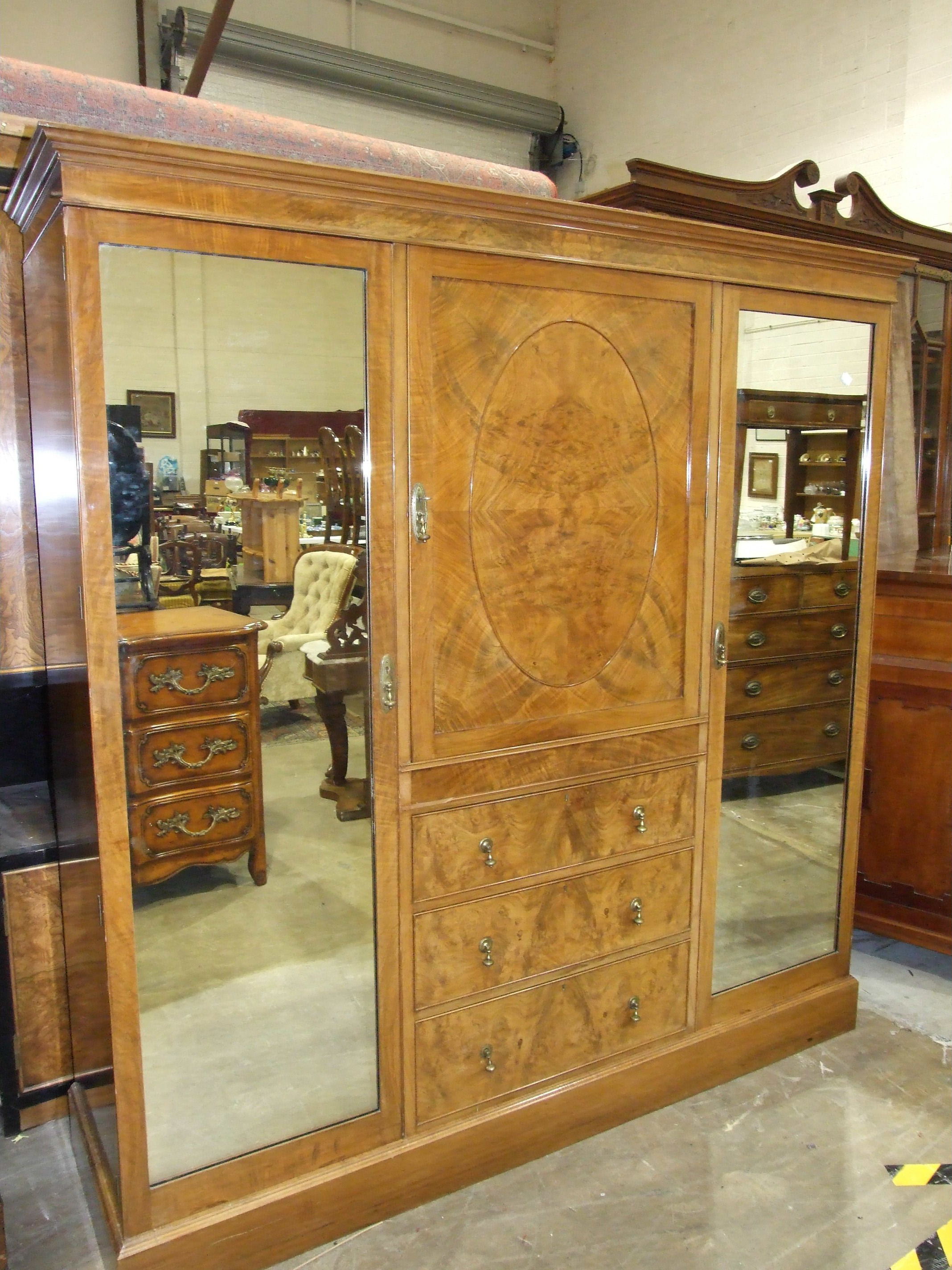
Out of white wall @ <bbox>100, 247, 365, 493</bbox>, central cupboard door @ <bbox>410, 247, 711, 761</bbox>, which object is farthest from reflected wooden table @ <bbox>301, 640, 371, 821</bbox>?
white wall @ <bbox>100, 247, 365, 493</bbox>

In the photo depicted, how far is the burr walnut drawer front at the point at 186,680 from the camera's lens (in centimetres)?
162

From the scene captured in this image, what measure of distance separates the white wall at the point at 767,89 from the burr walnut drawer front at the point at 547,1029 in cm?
373

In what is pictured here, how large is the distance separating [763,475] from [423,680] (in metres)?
1.03

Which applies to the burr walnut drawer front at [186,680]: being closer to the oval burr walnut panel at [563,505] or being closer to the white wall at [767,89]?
the oval burr walnut panel at [563,505]

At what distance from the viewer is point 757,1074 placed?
7.90ft

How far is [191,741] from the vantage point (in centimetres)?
173

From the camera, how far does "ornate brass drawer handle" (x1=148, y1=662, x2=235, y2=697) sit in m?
1.67

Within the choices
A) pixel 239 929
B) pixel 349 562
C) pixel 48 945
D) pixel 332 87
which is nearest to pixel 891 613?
pixel 349 562

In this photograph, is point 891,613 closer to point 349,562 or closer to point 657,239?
point 657,239

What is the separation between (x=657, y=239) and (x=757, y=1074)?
6.68ft

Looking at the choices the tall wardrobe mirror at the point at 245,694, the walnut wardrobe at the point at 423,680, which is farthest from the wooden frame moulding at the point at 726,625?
the tall wardrobe mirror at the point at 245,694

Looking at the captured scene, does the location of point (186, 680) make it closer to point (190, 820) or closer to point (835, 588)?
point (190, 820)

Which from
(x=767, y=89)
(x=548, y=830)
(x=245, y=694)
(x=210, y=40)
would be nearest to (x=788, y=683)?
(x=548, y=830)

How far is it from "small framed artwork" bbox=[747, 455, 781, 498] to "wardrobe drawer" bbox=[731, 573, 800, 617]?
201 mm
